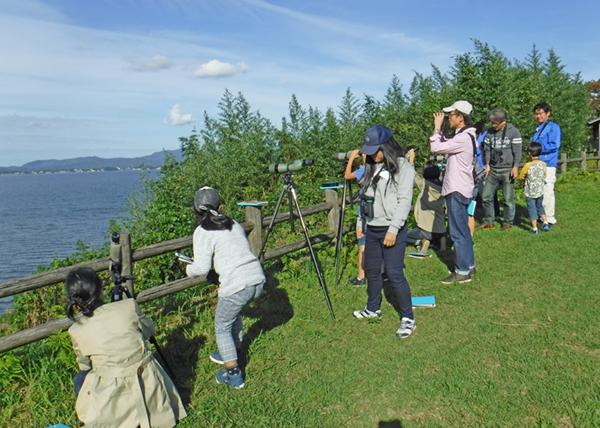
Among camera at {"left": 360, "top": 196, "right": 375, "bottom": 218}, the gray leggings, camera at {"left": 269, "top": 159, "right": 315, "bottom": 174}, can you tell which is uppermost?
camera at {"left": 269, "top": 159, "right": 315, "bottom": 174}

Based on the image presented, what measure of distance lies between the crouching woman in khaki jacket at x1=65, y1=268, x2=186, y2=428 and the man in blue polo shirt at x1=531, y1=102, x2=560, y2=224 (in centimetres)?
780

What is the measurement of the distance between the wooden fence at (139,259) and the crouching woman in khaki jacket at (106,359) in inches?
40.5

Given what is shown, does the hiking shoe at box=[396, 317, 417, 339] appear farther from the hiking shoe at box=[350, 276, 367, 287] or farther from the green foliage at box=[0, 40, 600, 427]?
the hiking shoe at box=[350, 276, 367, 287]

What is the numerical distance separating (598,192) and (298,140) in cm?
891

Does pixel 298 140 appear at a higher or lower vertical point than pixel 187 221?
higher

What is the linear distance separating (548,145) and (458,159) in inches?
154

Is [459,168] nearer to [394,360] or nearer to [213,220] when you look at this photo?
[394,360]

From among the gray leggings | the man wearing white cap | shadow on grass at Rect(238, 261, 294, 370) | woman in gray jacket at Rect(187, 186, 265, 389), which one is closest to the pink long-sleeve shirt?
the man wearing white cap

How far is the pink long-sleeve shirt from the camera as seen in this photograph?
5.36 m

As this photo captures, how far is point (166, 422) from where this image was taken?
10.5 feet

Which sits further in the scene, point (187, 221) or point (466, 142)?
point (187, 221)

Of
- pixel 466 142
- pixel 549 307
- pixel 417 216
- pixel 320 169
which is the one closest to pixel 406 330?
pixel 549 307

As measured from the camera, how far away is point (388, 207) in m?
4.29

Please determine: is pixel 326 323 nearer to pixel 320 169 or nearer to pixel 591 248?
pixel 591 248
